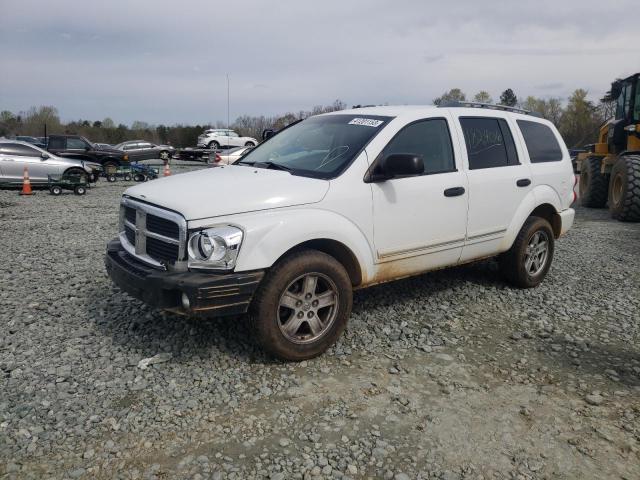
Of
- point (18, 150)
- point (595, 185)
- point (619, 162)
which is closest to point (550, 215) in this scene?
point (619, 162)

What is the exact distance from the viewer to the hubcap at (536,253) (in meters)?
5.70

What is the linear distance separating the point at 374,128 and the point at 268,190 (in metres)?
1.21

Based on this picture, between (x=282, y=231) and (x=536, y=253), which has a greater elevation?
(x=282, y=231)

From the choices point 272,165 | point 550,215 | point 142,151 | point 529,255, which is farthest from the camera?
point 142,151

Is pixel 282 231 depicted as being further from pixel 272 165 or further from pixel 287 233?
pixel 272 165

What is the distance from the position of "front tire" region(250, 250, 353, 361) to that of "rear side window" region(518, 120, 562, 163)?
299 centimetres

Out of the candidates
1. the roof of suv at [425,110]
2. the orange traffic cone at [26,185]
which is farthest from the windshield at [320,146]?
the orange traffic cone at [26,185]

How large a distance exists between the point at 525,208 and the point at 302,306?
2.92 metres

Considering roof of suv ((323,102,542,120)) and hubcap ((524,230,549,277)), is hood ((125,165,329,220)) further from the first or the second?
hubcap ((524,230,549,277))

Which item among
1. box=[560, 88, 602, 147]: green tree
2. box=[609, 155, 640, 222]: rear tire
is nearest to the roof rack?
box=[609, 155, 640, 222]: rear tire

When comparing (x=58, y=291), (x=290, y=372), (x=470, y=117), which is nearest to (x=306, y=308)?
(x=290, y=372)

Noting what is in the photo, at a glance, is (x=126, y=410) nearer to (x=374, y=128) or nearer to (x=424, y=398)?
(x=424, y=398)

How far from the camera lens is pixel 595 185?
1259 cm

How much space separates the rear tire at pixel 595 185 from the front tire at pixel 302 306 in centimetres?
1088
